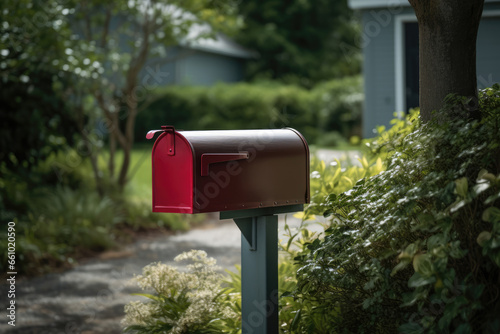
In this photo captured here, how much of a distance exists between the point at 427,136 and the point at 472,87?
0.49 m

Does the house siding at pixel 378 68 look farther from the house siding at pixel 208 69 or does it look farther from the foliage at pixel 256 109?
the house siding at pixel 208 69

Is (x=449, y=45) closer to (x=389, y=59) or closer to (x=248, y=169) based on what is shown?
(x=248, y=169)

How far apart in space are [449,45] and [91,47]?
18.4 ft

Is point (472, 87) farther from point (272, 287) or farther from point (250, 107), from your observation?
point (250, 107)

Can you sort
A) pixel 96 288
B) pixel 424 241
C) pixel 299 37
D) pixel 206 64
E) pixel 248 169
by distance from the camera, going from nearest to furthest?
1. pixel 424 241
2. pixel 248 169
3. pixel 96 288
4. pixel 206 64
5. pixel 299 37

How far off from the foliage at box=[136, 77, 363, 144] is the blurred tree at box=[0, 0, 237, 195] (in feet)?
26.8

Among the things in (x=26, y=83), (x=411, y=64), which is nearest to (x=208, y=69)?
(x=411, y=64)

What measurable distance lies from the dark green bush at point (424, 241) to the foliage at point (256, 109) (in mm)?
15269

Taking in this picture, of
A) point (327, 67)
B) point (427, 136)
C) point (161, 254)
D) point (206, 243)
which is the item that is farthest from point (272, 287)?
point (327, 67)

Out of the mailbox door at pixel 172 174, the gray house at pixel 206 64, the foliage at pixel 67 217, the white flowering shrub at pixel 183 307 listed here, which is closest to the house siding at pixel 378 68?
the foliage at pixel 67 217

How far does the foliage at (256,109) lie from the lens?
1895 cm

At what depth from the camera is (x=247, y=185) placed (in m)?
3.28

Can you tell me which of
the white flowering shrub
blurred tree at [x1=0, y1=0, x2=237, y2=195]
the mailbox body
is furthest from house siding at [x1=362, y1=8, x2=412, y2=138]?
the mailbox body

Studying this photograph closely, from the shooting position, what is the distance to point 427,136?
10.0 feet
